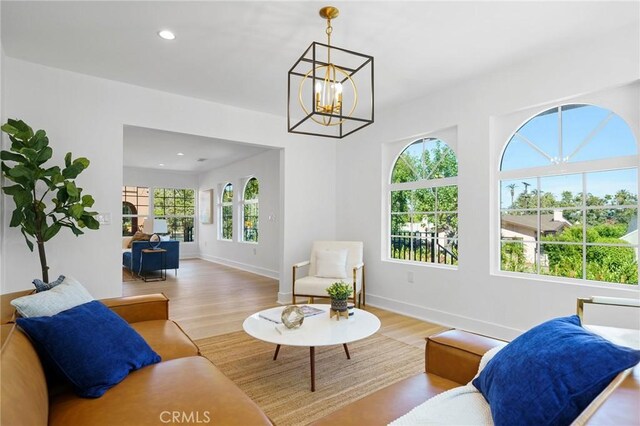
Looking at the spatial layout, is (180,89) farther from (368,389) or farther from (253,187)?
(253,187)

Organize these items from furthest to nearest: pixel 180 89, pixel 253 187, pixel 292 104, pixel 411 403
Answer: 1. pixel 253 187
2. pixel 292 104
3. pixel 180 89
4. pixel 411 403

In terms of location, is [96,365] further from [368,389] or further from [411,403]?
[368,389]

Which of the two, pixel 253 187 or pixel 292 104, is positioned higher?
pixel 292 104

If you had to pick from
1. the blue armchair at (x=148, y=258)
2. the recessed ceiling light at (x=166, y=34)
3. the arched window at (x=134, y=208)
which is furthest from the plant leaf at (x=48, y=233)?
the arched window at (x=134, y=208)

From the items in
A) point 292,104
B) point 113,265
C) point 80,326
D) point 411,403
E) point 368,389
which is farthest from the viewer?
point 292,104

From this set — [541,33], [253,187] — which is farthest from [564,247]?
[253,187]

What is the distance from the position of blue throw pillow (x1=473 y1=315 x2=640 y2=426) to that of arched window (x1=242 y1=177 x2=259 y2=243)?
673cm

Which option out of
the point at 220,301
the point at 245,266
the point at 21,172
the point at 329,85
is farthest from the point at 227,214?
the point at 329,85

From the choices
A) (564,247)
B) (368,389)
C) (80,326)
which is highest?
(564,247)

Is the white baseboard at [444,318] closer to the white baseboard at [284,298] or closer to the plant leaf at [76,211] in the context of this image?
the white baseboard at [284,298]

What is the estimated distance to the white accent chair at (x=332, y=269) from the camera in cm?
398

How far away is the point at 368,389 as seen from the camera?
90.8 inches

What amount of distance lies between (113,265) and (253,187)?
436cm

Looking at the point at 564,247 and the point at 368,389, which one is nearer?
the point at 368,389
